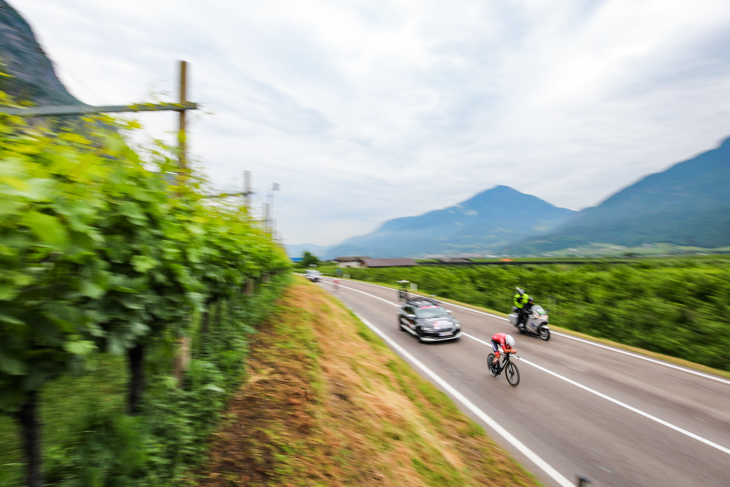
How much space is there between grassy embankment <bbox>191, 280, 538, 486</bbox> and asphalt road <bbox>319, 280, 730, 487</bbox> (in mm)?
1047

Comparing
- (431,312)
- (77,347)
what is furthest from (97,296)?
(431,312)

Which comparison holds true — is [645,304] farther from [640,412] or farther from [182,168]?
[182,168]

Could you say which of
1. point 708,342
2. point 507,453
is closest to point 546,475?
point 507,453

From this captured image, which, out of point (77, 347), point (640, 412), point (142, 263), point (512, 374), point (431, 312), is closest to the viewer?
point (77, 347)

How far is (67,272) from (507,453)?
22.6ft

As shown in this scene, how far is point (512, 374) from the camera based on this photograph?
9.23 metres

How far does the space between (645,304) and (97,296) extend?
17.9 metres

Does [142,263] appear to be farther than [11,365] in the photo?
Yes

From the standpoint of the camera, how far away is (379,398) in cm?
645

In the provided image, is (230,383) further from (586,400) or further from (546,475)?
(586,400)

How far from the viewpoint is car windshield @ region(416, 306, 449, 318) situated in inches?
572

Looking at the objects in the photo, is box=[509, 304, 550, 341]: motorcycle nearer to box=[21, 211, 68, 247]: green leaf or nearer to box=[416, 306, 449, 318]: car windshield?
box=[416, 306, 449, 318]: car windshield

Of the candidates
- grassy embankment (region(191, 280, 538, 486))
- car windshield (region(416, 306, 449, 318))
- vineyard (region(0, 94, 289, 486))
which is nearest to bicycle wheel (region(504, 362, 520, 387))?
grassy embankment (region(191, 280, 538, 486))

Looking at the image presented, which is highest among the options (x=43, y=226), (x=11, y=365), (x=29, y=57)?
(x=29, y=57)
